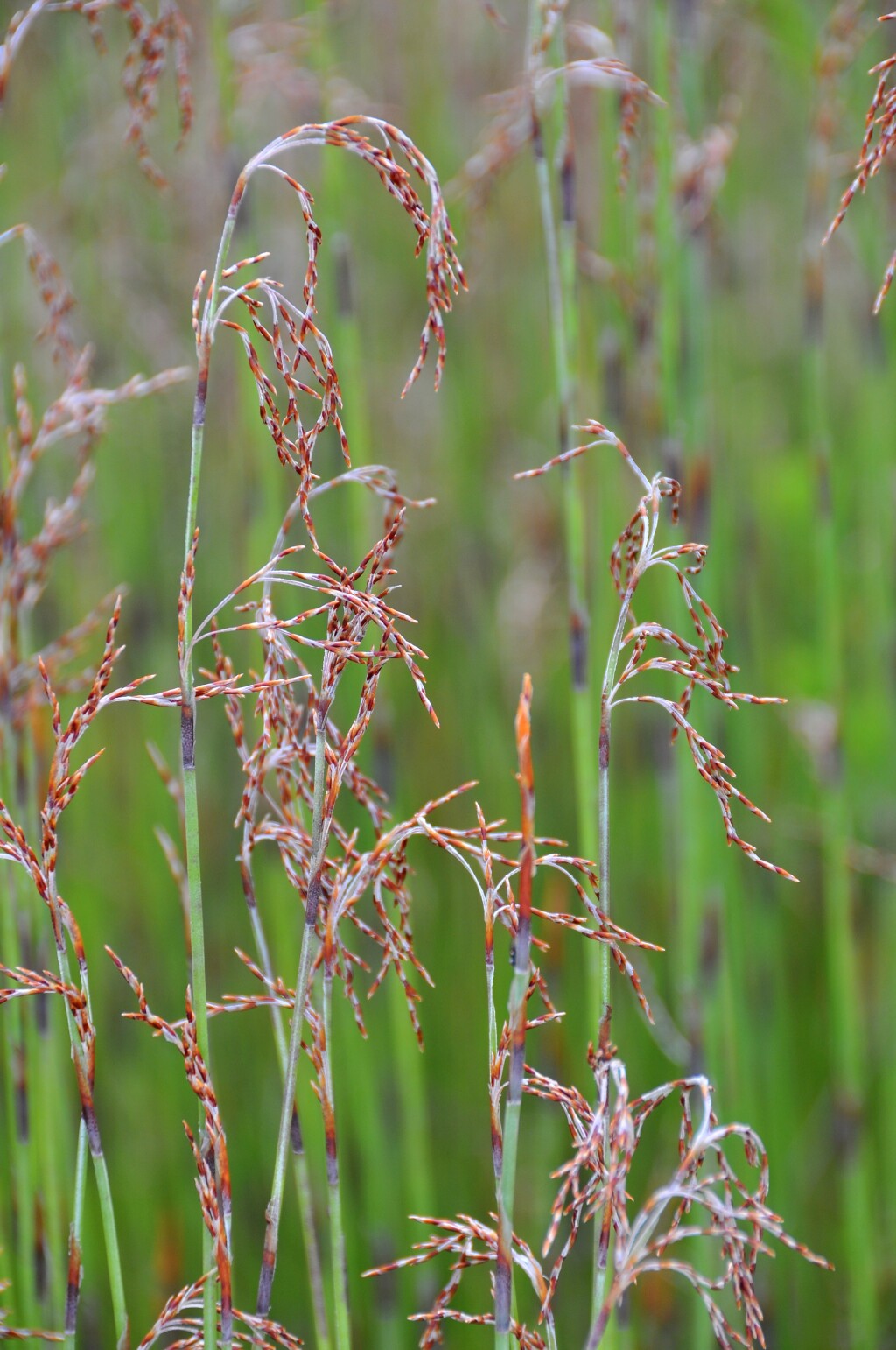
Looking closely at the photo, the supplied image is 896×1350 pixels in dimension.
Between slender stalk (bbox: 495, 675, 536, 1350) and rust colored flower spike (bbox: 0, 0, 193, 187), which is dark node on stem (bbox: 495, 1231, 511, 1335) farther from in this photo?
rust colored flower spike (bbox: 0, 0, 193, 187)

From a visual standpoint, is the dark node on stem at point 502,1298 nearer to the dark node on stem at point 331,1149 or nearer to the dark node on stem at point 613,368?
the dark node on stem at point 331,1149

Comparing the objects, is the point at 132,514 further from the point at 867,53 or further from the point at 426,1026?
the point at 867,53

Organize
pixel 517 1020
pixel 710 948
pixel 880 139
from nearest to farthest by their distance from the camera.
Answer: pixel 517 1020, pixel 880 139, pixel 710 948

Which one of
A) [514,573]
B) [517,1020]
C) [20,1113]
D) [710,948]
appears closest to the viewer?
[517,1020]

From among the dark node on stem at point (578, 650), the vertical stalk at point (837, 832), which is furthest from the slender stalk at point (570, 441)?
the vertical stalk at point (837, 832)

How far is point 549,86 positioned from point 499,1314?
2.26ft

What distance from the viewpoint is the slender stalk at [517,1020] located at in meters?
0.44

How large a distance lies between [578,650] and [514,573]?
1.40 meters

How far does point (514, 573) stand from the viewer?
86.7 inches

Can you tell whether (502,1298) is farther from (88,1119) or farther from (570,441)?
(570,441)

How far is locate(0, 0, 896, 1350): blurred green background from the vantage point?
1057 millimetres

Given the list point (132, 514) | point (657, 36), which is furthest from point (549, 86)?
point (132, 514)

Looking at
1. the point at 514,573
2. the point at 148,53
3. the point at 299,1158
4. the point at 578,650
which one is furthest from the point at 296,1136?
the point at 514,573

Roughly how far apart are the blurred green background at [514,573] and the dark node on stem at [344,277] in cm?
3
